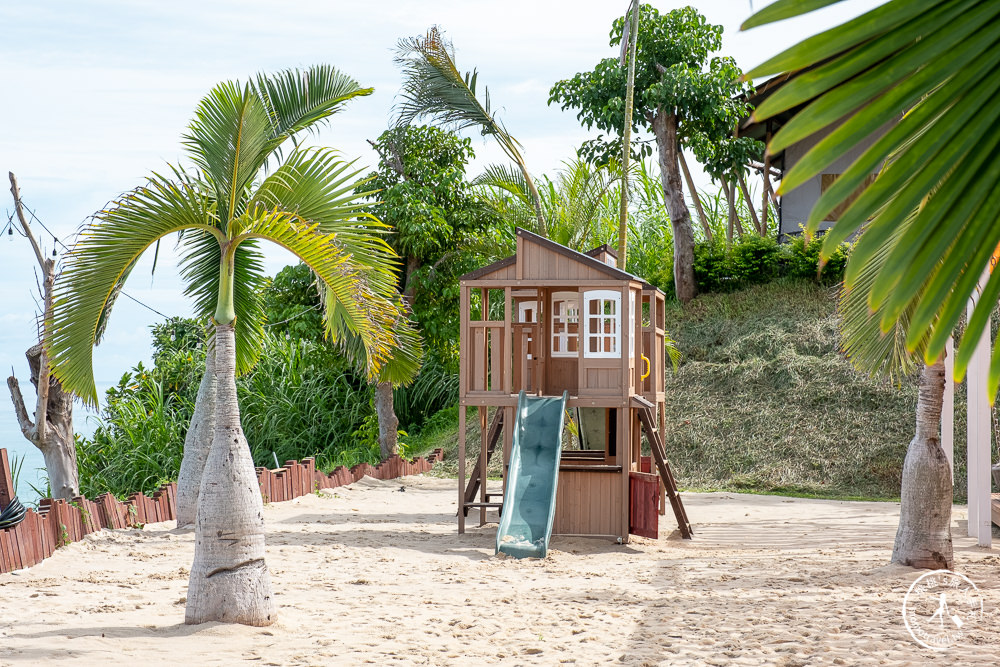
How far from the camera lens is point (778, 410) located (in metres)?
16.1

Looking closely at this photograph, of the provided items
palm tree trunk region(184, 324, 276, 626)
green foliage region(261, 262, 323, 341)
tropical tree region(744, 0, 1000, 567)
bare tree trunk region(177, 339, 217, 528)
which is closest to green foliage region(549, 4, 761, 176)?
green foliage region(261, 262, 323, 341)

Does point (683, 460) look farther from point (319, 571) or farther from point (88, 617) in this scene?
point (88, 617)

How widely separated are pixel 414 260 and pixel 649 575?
9.93 meters

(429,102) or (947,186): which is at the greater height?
(429,102)

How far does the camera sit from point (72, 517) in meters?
8.30

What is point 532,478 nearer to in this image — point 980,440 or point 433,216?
point 980,440

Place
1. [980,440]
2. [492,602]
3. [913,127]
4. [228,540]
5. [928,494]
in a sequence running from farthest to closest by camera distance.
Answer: [980,440] < [928,494] < [492,602] < [228,540] < [913,127]

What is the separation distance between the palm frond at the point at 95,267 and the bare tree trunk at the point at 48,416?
3989 millimetres

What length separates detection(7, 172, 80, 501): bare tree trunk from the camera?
970 cm

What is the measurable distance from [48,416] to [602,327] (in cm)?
628

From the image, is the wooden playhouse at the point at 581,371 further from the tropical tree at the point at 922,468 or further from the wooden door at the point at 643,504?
the tropical tree at the point at 922,468

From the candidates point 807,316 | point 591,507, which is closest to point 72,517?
point 591,507

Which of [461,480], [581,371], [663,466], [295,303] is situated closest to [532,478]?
[461,480]

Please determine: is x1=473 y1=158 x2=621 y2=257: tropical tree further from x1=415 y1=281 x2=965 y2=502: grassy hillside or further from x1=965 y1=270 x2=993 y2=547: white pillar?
x1=965 y1=270 x2=993 y2=547: white pillar
